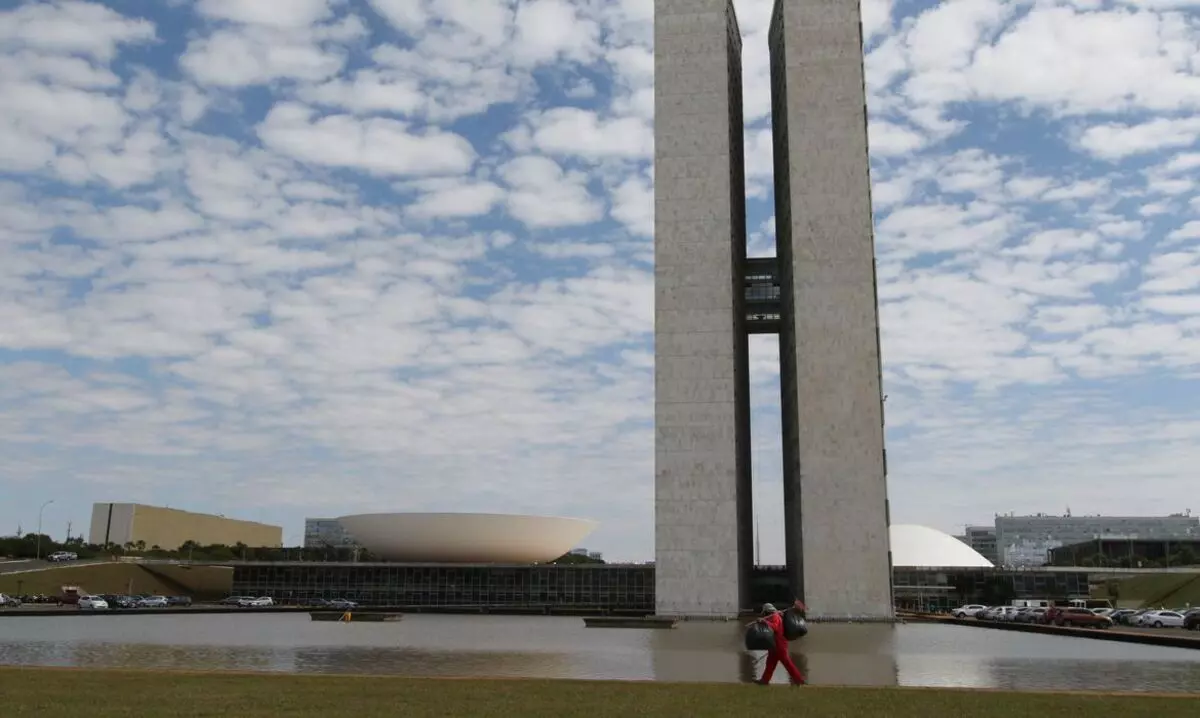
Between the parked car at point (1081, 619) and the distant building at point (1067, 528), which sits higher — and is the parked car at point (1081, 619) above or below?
below

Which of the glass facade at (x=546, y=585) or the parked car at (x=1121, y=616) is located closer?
the parked car at (x=1121, y=616)

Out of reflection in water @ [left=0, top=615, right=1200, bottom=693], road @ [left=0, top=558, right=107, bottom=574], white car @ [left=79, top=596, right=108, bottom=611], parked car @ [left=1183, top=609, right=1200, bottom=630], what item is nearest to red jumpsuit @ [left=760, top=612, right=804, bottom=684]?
reflection in water @ [left=0, top=615, right=1200, bottom=693]

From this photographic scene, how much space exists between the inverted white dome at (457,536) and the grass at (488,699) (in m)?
52.5

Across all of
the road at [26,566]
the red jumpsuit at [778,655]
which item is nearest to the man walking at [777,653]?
the red jumpsuit at [778,655]

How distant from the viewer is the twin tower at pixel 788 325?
4722 cm

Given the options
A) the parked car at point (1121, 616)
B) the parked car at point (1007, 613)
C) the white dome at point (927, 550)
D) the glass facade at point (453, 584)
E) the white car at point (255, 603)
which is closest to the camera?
the parked car at point (1121, 616)

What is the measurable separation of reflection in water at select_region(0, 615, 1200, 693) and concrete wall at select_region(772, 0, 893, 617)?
16.1m

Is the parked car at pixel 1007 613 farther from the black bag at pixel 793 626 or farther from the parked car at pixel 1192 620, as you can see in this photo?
the black bag at pixel 793 626

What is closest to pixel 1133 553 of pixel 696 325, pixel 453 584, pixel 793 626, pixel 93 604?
pixel 453 584

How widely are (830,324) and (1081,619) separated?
60.2 feet

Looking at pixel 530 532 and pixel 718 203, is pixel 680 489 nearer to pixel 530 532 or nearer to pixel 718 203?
pixel 718 203

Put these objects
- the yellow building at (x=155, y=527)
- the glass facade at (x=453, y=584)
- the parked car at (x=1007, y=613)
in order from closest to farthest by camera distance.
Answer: the parked car at (x=1007, y=613), the glass facade at (x=453, y=584), the yellow building at (x=155, y=527)

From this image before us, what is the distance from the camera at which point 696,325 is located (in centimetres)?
5022

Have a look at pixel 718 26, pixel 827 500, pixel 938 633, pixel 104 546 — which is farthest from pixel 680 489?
pixel 104 546
